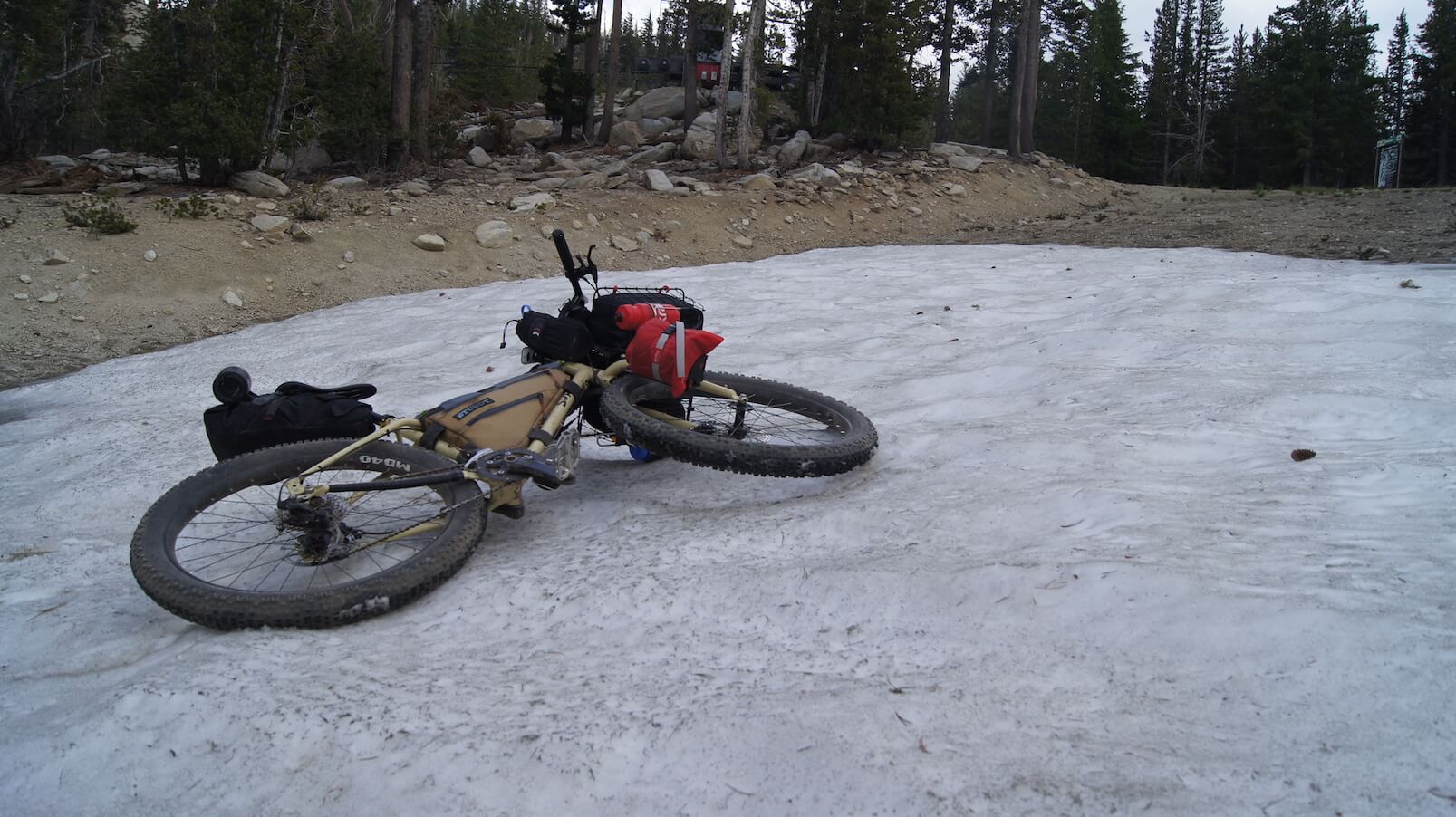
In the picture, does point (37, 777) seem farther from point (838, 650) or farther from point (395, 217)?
point (395, 217)

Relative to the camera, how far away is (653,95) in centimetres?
3241

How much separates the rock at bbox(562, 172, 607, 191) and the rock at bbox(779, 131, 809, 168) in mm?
5192

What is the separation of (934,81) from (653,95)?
13032mm

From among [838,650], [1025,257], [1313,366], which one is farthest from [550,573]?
[1025,257]

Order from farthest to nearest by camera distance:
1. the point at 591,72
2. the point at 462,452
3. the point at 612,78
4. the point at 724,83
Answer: the point at 591,72, the point at 612,78, the point at 724,83, the point at 462,452

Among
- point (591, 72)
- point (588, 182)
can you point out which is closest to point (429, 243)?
point (588, 182)

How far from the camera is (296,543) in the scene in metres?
3.11

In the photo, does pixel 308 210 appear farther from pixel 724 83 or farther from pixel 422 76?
pixel 724 83

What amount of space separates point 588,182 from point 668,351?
14.0 metres

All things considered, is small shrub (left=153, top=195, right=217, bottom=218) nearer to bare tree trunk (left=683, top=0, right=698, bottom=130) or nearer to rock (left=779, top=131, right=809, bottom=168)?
rock (left=779, top=131, right=809, bottom=168)

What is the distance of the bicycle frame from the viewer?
3.03 meters

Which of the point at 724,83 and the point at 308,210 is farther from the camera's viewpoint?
the point at 724,83

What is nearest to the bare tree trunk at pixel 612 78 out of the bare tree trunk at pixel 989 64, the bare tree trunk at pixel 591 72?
the bare tree trunk at pixel 591 72

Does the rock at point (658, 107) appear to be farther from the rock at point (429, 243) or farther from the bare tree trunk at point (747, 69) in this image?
the rock at point (429, 243)
